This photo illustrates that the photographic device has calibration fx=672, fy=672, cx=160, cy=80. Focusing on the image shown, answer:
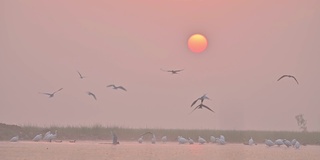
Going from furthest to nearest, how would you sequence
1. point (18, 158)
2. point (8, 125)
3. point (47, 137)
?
1. point (8, 125)
2. point (47, 137)
3. point (18, 158)

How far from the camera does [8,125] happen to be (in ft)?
137

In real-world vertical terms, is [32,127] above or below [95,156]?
above

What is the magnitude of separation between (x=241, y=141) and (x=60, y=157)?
995 inches

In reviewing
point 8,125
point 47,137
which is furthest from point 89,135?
point 47,137

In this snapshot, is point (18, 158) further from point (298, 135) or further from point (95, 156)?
point (298, 135)

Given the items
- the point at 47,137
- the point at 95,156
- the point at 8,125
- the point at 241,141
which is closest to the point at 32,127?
the point at 8,125

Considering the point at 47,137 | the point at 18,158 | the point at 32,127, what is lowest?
the point at 18,158

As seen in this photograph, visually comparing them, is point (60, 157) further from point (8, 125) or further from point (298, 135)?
point (298, 135)

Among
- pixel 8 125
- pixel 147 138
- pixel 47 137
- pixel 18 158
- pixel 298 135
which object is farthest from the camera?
pixel 298 135

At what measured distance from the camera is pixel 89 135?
138 feet

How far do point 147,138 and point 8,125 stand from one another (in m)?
9.04

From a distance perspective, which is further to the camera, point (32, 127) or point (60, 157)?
point (32, 127)

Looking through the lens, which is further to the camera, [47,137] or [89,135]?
[89,135]

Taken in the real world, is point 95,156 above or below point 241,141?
below
